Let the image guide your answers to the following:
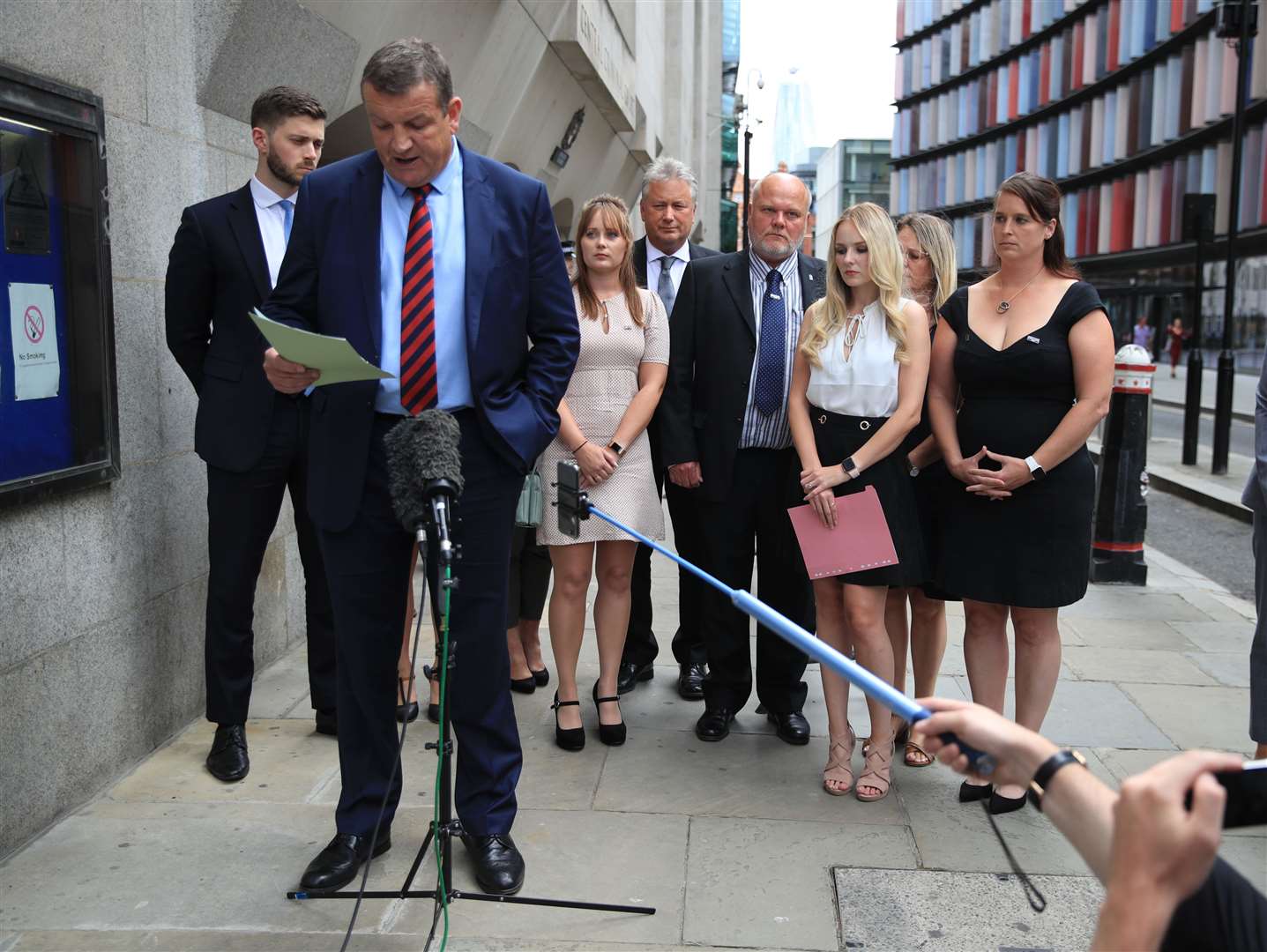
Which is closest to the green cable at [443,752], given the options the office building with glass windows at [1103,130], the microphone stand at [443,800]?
the microphone stand at [443,800]

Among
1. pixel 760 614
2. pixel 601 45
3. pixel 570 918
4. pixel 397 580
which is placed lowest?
pixel 570 918

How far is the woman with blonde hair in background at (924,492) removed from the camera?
4547 millimetres

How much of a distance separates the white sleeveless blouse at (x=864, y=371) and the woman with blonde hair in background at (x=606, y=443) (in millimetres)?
731

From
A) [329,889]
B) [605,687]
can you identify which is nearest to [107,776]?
[329,889]

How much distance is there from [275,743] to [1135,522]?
233 inches

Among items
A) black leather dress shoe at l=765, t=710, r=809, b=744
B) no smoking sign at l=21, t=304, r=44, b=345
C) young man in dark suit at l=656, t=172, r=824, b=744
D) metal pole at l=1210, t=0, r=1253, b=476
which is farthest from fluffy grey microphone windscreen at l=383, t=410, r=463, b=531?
metal pole at l=1210, t=0, r=1253, b=476

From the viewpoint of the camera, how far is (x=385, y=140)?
3152 millimetres

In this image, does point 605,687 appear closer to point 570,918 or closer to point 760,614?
point 570,918

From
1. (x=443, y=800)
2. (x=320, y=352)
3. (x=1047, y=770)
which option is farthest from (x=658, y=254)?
(x=1047, y=770)

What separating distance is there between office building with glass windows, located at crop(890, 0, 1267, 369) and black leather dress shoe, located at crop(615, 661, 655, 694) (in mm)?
17949

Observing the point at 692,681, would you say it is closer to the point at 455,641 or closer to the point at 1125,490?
the point at 455,641

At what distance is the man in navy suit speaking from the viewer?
327 centimetres

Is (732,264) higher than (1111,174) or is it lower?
lower

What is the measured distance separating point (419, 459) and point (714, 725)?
234 cm
